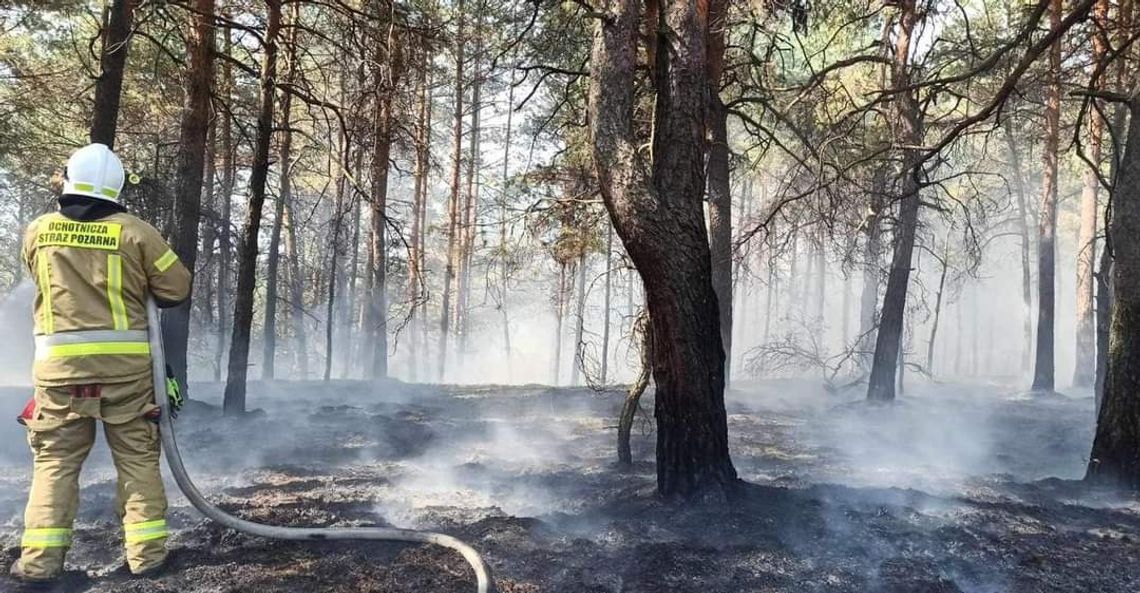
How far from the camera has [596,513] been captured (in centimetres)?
452

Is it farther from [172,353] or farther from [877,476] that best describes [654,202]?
[172,353]

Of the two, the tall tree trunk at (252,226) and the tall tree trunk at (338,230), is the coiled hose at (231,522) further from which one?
the tall tree trunk at (252,226)

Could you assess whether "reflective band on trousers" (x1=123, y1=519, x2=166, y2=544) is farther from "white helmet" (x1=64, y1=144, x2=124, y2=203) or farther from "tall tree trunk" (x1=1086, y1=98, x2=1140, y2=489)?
"tall tree trunk" (x1=1086, y1=98, x2=1140, y2=489)

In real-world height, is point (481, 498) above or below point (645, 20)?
below

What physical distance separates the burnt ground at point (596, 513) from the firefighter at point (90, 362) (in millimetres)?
298

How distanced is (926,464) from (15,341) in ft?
83.7

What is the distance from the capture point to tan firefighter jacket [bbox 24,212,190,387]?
3.30 metres

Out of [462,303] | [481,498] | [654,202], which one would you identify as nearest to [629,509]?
[481,498]

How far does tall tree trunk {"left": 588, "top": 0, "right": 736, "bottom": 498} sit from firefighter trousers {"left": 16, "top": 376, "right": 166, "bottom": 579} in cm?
282

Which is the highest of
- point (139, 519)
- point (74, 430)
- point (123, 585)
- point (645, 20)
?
point (645, 20)

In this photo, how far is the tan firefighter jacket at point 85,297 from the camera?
10.8 feet

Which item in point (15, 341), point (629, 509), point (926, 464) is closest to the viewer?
point (629, 509)

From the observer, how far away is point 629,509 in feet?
14.7

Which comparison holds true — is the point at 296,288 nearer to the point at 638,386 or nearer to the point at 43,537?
the point at 638,386
